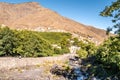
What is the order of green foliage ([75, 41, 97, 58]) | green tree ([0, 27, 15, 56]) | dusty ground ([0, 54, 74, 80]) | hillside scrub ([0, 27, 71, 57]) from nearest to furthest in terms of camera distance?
1. dusty ground ([0, 54, 74, 80])
2. green tree ([0, 27, 15, 56])
3. hillside scrub ([0, 27, 71, 57])
4. green foliage ([75, 41, 97, 58])

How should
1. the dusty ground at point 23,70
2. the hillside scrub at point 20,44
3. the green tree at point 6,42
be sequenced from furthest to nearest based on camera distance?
the hillside scrub at point 20,44 → the green tree at point 6,42 → the dusty ground at point 23,70

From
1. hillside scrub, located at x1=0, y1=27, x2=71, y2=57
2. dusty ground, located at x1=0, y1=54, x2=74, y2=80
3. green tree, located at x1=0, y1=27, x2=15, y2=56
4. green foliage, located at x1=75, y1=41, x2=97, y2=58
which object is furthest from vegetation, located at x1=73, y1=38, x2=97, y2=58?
green tree, located at x1=0, y1=27, x2=15, y2=56

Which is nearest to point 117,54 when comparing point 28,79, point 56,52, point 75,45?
point 28,79

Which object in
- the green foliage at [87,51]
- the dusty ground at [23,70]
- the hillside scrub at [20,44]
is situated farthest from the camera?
the green foliage at [87,51]

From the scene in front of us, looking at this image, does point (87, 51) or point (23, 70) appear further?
point (87, 51)


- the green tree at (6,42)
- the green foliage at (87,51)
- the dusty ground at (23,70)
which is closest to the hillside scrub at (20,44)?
the green tree at (6,42)

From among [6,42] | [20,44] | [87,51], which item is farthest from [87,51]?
[6,42]

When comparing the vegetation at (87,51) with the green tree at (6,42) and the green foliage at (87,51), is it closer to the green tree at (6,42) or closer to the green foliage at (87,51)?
the green foliage at (87,51)

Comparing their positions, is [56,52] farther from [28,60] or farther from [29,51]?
[28,60]

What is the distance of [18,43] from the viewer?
61.8 meters

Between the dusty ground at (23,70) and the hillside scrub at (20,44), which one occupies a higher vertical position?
the hillside scrub at (20,44)

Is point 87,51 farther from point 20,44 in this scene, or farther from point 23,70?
point 23,70

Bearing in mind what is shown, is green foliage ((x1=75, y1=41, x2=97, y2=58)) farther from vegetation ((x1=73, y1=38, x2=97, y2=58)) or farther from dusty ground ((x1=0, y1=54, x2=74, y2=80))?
dusty ground ((x1=0, y1=54, x2=74, y2=80))

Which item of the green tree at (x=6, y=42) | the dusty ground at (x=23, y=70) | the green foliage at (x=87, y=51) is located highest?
the green tree at (x=6, y=42)
